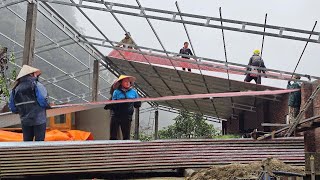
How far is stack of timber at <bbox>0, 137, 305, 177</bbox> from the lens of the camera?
4805mm

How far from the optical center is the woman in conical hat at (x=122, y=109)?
7156 millimetres

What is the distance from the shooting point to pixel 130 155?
499 cm

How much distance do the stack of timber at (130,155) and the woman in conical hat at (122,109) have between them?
2.09 metres

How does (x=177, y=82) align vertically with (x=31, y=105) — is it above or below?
above

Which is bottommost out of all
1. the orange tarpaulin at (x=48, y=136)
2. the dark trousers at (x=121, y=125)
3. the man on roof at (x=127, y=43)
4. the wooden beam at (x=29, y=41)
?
the orange tarpaulin at (x=48, y=136)

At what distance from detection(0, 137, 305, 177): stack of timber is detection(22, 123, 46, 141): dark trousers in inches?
34.6

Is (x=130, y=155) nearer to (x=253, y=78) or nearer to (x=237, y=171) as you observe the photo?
(x=237, y=171)

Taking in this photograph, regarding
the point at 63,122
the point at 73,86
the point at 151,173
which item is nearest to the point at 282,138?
the point at 151,173

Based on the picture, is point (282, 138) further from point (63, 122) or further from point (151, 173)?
point (63, 122)

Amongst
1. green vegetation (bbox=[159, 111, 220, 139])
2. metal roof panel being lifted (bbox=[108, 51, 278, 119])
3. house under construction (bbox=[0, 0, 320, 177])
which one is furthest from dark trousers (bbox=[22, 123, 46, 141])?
green vegetation (bbox=[159, 111, 220, 139])

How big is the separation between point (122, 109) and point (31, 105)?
1592mm

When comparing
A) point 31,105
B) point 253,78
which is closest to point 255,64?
point 253,78

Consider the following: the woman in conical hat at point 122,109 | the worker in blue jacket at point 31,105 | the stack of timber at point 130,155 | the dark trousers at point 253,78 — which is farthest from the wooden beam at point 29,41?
the dark trousers at point 253,78

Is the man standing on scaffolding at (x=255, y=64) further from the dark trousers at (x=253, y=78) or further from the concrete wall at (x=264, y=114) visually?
the concrete wall at (x=264, y=114)
